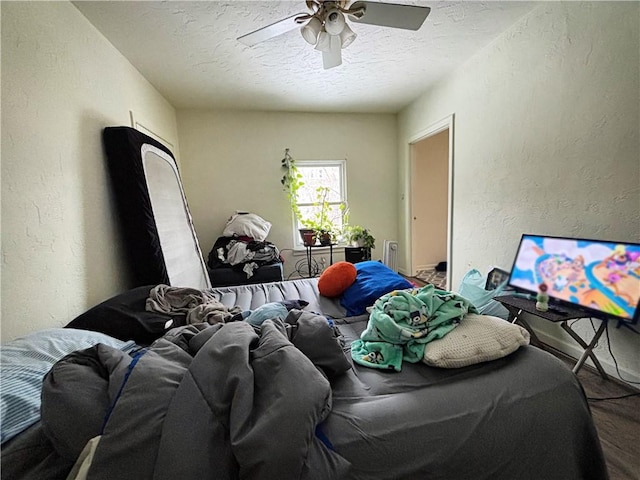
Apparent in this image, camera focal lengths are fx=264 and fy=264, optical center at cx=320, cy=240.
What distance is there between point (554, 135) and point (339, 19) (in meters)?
1.66

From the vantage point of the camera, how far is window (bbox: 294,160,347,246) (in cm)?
394

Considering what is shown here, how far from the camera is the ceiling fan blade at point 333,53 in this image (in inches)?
65.6

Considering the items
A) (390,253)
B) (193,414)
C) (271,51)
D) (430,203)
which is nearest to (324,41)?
(271,51)

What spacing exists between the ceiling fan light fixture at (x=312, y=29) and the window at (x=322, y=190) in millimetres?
2274

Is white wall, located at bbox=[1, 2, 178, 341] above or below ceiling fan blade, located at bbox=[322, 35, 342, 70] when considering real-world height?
below

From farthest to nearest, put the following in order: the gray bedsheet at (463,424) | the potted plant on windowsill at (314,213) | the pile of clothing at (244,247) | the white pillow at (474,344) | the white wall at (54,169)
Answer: the potted plant on windowsill at (314,213), the pile of clothing at (244,247), the white wall at (54,169), the white pillow at (474,344), the gray bedsheet at (463,424)

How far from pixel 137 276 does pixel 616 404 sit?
10.0 ft

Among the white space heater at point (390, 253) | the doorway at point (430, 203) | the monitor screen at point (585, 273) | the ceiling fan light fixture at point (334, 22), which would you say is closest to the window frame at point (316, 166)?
the white space heater at point (390, 253)

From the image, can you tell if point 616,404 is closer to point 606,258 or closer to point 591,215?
point 606,258

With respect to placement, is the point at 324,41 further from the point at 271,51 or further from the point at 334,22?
the point at 271,51

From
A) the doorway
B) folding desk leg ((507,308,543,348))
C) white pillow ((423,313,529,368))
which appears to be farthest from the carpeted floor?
white pillow ((423,313,529,368))

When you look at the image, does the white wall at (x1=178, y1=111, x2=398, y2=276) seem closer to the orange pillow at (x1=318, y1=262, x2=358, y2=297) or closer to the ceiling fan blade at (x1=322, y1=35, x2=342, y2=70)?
the ceiling fan blade at (x1=322, y1=35, x2=342, y2=70)

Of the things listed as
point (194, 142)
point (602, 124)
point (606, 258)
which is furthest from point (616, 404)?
point (194, 142)

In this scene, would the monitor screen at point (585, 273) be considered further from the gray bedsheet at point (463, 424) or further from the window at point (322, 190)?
the window at point (322, 190)
